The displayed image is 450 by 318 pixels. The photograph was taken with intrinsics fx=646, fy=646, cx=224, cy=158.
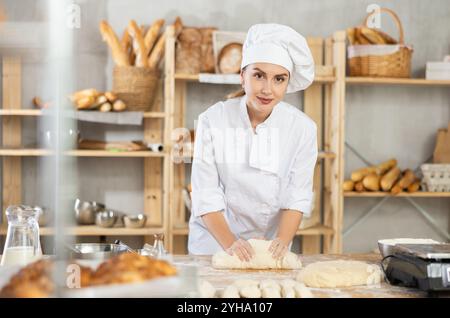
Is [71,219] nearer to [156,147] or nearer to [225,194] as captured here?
[225,194]

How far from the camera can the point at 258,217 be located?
1.56 m

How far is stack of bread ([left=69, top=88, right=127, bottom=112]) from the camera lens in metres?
1.98

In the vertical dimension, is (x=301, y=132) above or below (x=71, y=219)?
above

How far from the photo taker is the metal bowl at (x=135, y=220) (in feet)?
6.85

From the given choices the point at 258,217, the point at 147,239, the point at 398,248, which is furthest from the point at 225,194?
the point at 147,239

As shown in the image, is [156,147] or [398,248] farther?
[156,147]

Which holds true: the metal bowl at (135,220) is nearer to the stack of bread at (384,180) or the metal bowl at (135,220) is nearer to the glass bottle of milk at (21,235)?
the stack of bread at (384,180)

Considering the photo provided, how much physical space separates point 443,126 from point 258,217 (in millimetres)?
950

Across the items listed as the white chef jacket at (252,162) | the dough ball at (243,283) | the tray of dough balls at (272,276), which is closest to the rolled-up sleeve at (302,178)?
the white chef jacket at (252,162)

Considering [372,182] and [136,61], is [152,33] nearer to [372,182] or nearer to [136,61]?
[136,61]

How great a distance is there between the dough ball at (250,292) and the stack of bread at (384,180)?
139 centimetres

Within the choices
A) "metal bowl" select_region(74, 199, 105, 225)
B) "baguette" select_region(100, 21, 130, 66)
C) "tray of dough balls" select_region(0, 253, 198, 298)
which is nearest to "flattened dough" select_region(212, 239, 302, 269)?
"tray of dough balls" select_region(0, 253, 198, 298)

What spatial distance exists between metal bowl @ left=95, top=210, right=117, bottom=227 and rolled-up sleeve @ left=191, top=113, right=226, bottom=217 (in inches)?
21.6

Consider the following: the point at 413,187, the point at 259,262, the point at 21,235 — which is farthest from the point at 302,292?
the point at 413,187
